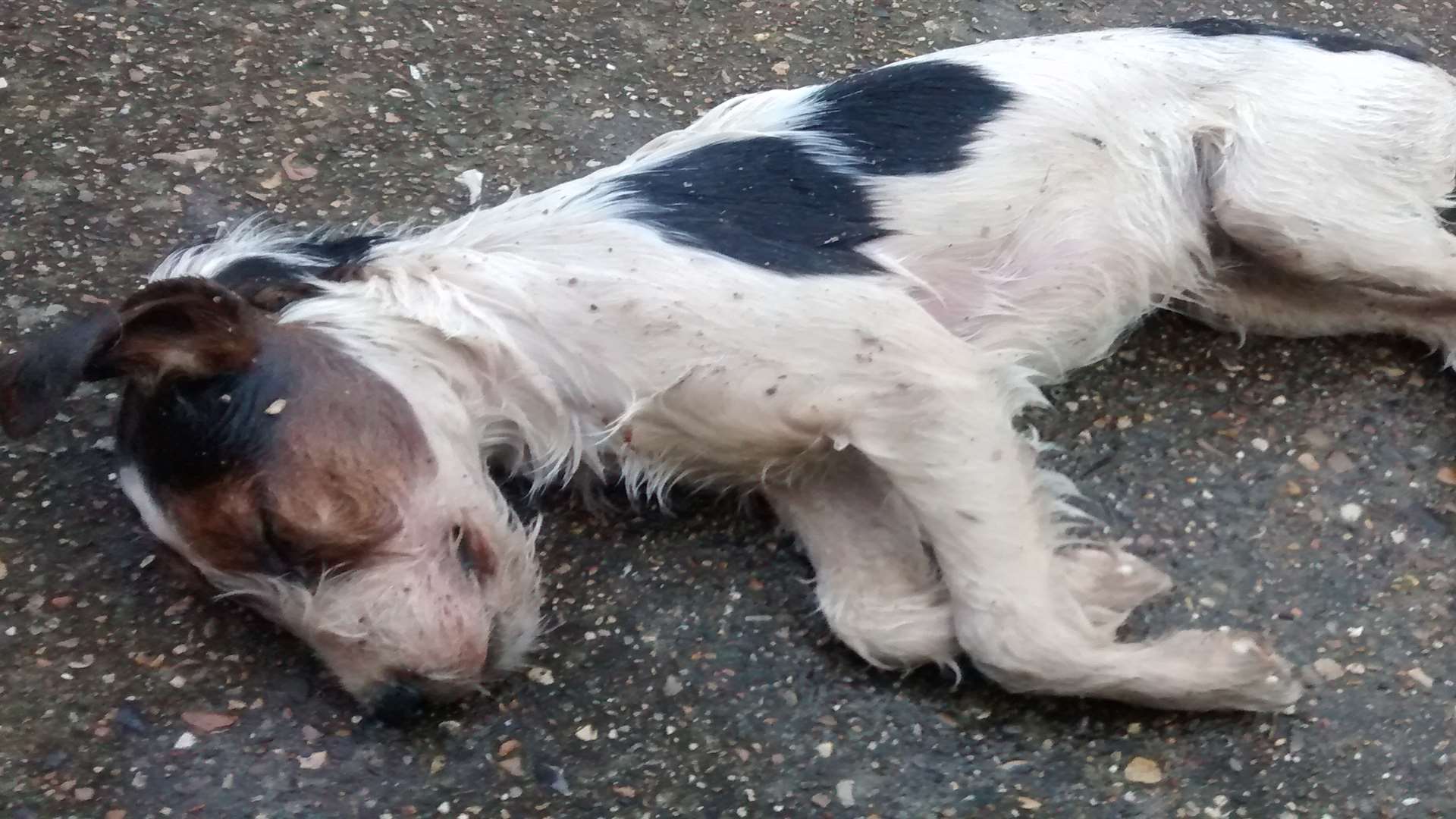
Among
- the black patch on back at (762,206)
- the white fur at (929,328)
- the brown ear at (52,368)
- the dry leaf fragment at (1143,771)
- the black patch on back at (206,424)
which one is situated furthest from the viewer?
the black patch on back at (762,206)

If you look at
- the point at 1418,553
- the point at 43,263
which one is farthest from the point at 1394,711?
the point at 43,263

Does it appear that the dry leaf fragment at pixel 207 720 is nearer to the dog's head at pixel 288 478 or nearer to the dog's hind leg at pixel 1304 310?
the dog's head at pixel 288 478

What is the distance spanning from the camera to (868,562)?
2.99 m

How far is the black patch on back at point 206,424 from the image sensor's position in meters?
2.51

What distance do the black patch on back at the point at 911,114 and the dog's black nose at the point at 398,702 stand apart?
5.55 feet

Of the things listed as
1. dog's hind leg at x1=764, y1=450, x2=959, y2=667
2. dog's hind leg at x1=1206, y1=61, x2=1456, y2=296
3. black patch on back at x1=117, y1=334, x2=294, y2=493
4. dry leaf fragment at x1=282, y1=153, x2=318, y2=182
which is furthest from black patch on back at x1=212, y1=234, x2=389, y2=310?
dog's hind leg at x1=1206, y1=61, x2=1456, y2=296

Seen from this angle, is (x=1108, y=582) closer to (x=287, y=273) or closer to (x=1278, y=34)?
(x=1278, y=34)

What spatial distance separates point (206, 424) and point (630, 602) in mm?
1057

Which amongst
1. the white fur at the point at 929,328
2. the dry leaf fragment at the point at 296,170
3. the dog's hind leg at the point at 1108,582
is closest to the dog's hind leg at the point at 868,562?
the white fur at the point at 929,328

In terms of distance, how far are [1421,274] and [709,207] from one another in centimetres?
209

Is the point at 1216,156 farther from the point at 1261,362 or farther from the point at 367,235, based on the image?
the point at 367,235

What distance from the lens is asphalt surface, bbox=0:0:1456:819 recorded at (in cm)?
259

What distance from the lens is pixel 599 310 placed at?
2.88m

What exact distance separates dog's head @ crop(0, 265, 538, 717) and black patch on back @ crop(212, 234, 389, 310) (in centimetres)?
16
